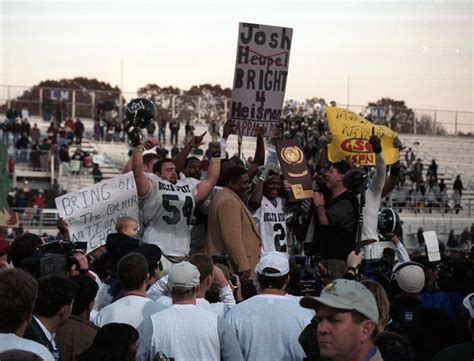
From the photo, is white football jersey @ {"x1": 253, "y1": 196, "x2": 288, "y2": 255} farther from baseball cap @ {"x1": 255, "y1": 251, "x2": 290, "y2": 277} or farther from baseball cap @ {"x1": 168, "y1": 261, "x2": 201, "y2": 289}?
baseball cap @ {"x1": 168, "y1": 261, "x2": 201, "y2": 289}

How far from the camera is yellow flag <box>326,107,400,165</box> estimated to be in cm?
1089

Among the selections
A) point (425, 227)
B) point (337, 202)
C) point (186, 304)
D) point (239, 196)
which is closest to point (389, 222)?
point (337, 202)

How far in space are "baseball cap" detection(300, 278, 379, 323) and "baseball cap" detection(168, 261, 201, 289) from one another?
1.58 m

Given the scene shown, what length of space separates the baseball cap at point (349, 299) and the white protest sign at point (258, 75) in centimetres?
666

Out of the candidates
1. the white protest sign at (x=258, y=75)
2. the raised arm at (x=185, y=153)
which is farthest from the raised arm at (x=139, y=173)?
the white protest sign at (x=258, y=75)

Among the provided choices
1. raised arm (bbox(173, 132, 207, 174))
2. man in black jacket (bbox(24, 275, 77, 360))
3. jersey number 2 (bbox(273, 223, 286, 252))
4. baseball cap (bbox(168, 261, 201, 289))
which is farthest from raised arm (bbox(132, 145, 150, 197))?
man in black jacket (bbox(24, 275, 77, 360))

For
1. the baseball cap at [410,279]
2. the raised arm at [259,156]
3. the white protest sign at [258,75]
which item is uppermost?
the white protest sign at [258,75]

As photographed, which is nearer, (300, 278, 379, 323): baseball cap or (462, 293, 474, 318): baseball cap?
(300, 278, 379, 323): baseball cap

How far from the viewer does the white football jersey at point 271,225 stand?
32.2 feet

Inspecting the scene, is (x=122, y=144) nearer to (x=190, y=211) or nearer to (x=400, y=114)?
(x=400, y=114)

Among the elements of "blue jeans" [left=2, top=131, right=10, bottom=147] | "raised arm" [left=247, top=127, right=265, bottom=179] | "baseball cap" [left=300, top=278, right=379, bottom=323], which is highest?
"raised arm" [left=247, top=127, right=265, bottom=179]

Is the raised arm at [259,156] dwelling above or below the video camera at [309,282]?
above

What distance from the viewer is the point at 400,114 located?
1740 inches

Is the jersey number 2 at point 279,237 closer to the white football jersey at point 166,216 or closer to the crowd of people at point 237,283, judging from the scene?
the crowd of people at point 237,283
